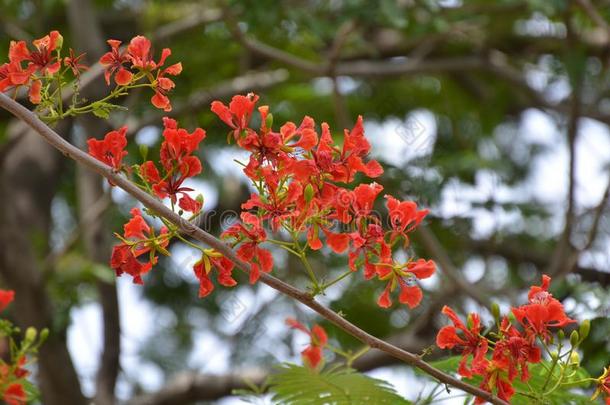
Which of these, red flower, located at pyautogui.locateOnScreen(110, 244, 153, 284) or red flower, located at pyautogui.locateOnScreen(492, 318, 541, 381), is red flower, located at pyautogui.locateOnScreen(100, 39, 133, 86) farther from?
red flower, located at pyautogui.locateOnScreen(492, 318, 541, 381)

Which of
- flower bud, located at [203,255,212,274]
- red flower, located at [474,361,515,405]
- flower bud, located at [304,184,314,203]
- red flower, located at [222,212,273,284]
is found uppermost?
flower bud, located at [304,184,314,203]

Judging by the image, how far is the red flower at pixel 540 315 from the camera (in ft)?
6.17

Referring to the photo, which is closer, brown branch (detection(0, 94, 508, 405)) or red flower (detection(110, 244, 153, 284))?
brown branch (detection(0, 94, 508, 405))

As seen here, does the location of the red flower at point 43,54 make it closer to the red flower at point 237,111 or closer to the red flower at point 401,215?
the red flower at point 237,111

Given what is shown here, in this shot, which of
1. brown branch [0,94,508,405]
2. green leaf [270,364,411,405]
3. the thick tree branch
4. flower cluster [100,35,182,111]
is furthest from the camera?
the thick tree branch

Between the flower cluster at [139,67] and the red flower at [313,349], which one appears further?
the red flower at [313,349]

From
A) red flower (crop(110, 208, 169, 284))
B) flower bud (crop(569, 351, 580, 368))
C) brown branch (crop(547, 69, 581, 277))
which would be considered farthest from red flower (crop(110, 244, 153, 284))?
brown branch (crop(547, 69, 581, 277))

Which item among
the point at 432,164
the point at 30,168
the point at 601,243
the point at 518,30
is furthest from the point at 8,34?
the point at 601,243

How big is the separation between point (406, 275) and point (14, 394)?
29.7 inches

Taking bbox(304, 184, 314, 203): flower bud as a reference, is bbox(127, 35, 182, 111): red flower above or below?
above

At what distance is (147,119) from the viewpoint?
5199mm

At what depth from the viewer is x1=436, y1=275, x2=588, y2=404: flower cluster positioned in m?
1.89

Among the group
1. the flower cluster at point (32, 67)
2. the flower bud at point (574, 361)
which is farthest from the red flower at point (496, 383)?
the flower cluster at point (32, 67)

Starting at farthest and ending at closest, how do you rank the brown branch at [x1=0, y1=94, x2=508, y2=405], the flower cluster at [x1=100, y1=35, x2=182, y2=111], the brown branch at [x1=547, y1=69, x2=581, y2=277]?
1. the brown branch at [x1=547, y1=69, x2=581, y2=277]
2. the flower cluster at [x1=100, y1=35, x2=182, y2=111]
3. the brown branch at [x1=0, y1=94, x2=508, y2=405]
